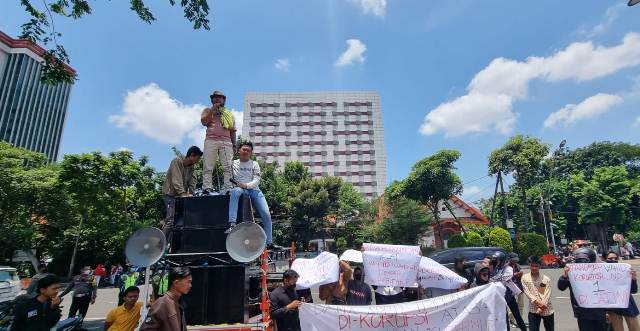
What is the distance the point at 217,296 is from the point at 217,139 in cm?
264

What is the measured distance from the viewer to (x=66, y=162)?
20062 millimetres

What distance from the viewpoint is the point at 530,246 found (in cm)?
2627

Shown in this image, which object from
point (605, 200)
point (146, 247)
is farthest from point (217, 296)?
point (605, 200)

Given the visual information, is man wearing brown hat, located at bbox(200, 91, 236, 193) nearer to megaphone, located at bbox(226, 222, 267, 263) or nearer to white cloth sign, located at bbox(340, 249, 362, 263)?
megaphone, located at bbox(226, 222, 267, 263)

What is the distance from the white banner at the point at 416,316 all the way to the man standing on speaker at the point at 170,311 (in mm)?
1763

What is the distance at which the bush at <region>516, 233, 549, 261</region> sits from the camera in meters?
26.2

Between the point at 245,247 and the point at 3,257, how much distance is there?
28.7 meters

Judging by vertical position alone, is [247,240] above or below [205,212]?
below

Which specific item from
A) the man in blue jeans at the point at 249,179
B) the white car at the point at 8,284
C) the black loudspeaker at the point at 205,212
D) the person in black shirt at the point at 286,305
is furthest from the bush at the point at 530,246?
the white car at the point at 8,284

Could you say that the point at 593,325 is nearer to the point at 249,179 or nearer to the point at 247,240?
the point at 247,240

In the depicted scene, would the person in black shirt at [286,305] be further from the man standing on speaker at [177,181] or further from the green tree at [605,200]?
the green tree at [605,200]

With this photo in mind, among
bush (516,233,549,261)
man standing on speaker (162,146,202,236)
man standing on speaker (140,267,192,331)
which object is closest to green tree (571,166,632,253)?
bush (516,233,549,261)

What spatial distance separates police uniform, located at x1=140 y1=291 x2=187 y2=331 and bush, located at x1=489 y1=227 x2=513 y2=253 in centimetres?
2696

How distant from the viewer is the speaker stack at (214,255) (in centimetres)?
459
